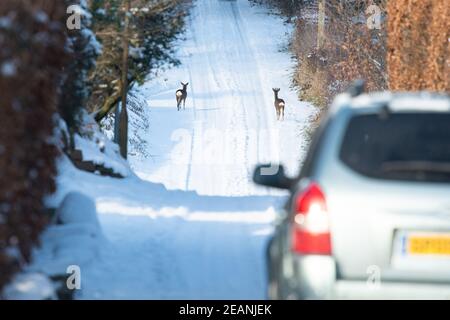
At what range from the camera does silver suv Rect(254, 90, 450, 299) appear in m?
7.39

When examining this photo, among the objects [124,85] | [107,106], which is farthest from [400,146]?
[107,106]

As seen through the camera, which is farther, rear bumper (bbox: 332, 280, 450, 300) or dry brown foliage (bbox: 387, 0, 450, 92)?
dry brown foliage (bbox: 387, 0, 450, 92)

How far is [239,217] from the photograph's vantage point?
17703mm

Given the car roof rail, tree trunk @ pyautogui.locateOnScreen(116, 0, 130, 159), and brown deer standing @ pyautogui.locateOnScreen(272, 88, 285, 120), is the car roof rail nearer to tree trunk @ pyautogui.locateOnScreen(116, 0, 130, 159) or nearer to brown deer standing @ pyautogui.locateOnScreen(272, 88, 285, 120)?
tree trunk @ pyautogui.locateOnScreen(116, 0, 130, 159)

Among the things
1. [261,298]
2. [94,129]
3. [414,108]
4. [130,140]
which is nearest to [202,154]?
[130,140]

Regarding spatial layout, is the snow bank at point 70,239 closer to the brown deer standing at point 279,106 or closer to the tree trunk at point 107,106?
the tree trunk at point 107,106

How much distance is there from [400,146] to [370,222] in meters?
0.55

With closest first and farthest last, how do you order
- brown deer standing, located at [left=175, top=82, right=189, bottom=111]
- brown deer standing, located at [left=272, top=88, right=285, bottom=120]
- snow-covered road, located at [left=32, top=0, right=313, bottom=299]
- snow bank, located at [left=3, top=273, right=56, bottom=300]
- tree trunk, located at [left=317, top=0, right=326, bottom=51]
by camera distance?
snow bank, located at [left=3, top=273, right=56, bottom=300] < snow-covered road, located at [left=32, top=0, right=313, bottom=299] < brown deer standing, located at [left=272, top=88, right=285, bottom=120] < brown deer standing, located at [left=175, top=82, right=189, bottom=111] < tree trunk, located at [left=317, top=0, right=326, bottom=51]

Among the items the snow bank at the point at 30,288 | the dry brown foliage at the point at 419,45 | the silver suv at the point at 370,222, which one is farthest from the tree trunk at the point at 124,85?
the silver suv at the point at 370,222

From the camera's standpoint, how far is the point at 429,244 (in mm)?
7477

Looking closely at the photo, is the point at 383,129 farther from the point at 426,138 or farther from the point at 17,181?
the point at 17,181

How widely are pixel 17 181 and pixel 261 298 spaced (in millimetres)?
3181

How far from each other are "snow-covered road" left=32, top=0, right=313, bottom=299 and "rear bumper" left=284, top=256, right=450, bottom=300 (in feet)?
11.6

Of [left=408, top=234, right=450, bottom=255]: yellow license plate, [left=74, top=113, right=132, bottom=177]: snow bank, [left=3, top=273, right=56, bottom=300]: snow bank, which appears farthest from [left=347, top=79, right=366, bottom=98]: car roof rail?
[left=74, top=113, right=132, bottom=177]: snow bank
